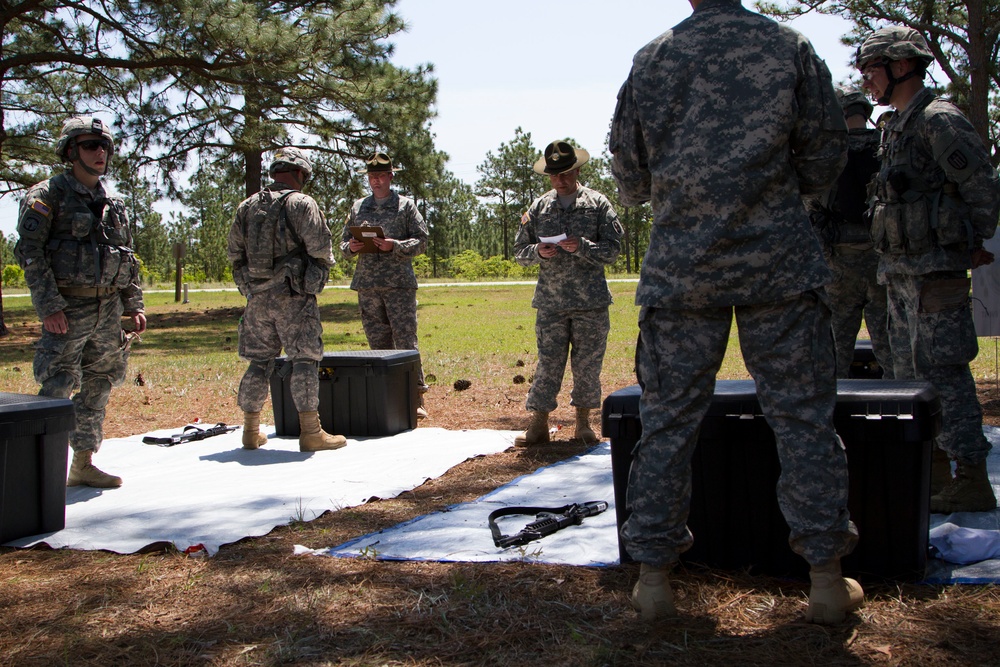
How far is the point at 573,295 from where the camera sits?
19.8ft

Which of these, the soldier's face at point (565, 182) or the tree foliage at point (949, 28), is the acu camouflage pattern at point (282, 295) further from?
the tree foliage at point (949, 28)

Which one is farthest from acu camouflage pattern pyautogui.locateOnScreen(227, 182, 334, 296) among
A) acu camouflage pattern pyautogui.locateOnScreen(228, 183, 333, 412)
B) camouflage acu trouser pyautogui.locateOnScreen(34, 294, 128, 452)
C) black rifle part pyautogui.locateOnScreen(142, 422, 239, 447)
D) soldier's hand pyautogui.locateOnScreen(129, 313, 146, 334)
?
black rifle part pyautogui.locateOnScreen(142, 422, 239, 447)

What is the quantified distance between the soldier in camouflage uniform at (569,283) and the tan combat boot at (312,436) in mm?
1353

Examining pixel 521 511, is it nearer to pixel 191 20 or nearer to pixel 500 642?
pixel 500 642

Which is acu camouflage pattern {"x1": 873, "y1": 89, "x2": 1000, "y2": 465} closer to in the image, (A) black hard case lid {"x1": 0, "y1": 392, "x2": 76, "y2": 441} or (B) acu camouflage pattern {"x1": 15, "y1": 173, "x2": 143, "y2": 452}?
(A) black hard case lid {"x1": 0, "y1": 392, "x2": 76, "y2": 441}

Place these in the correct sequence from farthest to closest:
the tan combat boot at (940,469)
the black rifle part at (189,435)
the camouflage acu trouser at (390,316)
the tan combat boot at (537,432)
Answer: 1. the camouflage acu trouser at (390,316)
2. the black rifle part at (189,435)
3. the tan combat boot at (537,432)
4. the tan combat boot at (940,469)

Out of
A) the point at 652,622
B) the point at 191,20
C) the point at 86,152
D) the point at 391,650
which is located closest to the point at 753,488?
the point at 652,622

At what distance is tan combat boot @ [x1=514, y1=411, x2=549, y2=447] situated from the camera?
20.2 ft

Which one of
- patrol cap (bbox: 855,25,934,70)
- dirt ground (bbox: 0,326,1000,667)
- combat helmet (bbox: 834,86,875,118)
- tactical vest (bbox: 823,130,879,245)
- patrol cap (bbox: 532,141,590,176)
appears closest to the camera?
dirt ground (bbox: 0,326,1000,667)

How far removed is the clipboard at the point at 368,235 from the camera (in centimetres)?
738

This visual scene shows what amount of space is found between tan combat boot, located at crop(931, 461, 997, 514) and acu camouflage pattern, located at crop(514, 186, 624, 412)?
8.21 feet

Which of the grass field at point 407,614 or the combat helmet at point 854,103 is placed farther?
the combat helmet at point 854,103

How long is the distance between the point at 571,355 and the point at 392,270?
2.10 metres

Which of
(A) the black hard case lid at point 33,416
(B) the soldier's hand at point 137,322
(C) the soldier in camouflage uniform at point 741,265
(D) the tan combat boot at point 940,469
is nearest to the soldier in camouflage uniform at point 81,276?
(B) the soldier's hand at point 137,322
